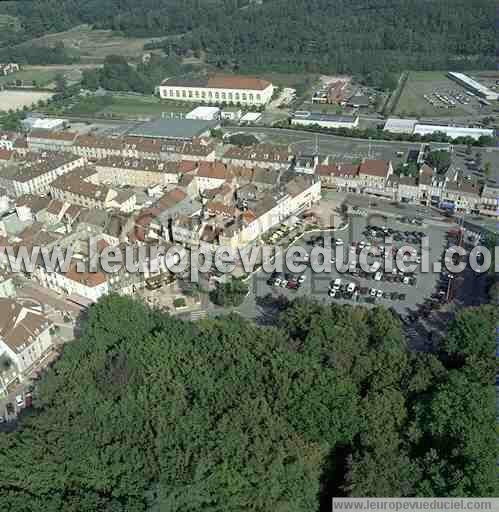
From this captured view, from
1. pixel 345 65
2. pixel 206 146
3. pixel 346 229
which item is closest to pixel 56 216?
pixel 206 146

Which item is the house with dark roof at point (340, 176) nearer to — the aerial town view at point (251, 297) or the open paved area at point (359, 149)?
the aerial town view at point (251, 297)

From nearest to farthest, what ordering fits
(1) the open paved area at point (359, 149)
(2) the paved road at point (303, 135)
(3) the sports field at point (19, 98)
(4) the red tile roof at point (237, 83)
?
(1) the open paved area at point (359, 149), (2) the paved road at point (303, 135), (4) the red tile roof at point (237, 83), (3) the sports field at point (19, 98)

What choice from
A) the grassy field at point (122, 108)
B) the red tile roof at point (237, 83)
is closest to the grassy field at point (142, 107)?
the grassy field at point (122, 108)

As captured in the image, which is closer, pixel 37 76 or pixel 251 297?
pixel 251 297

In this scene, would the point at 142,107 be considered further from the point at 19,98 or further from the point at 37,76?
the point at 37,76

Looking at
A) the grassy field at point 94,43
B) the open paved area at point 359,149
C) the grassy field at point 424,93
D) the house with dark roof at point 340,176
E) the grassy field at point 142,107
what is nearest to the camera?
the house with dark roof at point 340,176

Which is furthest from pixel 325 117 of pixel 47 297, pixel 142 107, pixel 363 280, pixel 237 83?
pixel 47 297
